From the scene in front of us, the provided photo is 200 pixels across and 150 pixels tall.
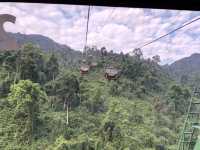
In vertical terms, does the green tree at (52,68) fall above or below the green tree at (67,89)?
above

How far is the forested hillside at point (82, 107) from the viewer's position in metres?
16.0

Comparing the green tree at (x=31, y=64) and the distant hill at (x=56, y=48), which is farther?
the distant hill at (x=56, y=48)

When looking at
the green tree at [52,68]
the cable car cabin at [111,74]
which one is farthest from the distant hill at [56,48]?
the cable car cabin at [111,74]

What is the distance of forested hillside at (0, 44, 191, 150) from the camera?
16047 mm

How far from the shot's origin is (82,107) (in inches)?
811

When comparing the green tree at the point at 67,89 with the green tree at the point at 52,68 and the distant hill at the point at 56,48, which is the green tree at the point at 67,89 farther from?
the distant hill at the point at 56,48

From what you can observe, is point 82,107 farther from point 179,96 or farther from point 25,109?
point 179,96

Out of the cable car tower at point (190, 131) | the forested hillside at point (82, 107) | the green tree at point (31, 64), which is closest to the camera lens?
the cable car tower at point (190, 131)

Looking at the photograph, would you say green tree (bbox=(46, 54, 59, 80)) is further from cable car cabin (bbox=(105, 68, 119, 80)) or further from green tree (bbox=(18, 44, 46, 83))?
cable car cabin (bbox=(105, 68, 119, 80))

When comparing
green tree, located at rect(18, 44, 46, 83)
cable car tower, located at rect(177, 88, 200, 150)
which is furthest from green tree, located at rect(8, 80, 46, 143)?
cable car tower, located at rect(177, 88, 200, 150)

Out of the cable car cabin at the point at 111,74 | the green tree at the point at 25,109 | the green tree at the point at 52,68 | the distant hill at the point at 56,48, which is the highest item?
the distant hill at the point at 56,48

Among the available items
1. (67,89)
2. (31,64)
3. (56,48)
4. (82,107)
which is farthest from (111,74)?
(56,48)

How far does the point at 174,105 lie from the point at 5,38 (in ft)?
69.9

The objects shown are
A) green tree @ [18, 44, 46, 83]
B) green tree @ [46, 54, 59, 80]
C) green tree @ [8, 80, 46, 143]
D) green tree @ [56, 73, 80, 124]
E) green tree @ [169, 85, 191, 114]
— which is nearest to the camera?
green tree @ [8, 80, 46, 143]
